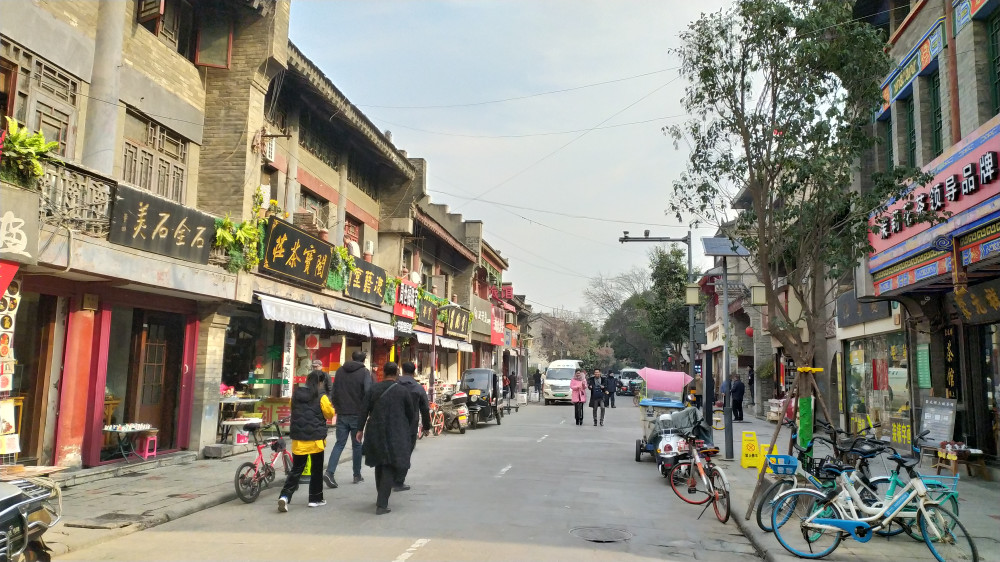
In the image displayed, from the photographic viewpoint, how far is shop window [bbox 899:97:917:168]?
14531mm

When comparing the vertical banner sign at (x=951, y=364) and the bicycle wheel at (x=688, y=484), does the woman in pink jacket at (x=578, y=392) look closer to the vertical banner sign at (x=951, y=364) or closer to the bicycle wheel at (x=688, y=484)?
the vertical banner sign at (x=951, y=364)

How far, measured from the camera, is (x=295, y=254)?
15727 millimetres

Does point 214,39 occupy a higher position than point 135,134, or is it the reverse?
point 214,39

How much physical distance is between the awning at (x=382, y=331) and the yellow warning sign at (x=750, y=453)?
1121 centimetres

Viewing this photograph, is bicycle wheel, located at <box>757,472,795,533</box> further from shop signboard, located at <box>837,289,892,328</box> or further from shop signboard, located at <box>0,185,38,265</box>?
shop signboard, located at <box>837,289,892,328</box>

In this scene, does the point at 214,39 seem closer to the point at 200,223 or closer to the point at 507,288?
the point at 200,223

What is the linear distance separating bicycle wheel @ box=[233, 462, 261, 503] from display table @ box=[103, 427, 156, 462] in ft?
10.5

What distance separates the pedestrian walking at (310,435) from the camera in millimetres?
8695

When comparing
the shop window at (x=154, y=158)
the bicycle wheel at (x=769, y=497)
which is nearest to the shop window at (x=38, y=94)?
the shop window at (x=154, y=158)

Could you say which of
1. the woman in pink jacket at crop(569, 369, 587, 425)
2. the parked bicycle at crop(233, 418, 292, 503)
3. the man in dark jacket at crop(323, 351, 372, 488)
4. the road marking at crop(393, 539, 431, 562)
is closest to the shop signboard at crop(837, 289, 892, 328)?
the woman in pink jacket at crop(569, 369, 587, 425)

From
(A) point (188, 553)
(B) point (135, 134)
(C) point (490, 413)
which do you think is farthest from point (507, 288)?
(A) point (188, 553)

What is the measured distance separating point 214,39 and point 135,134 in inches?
118

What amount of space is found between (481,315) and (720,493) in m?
30.1

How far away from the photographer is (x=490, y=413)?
886 inches
